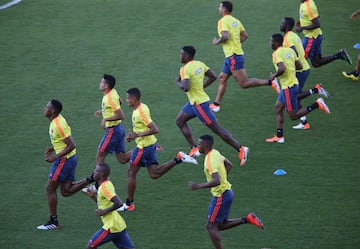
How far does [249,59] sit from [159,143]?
497 cm

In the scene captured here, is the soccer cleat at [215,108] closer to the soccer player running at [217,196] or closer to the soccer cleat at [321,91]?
the soccer cleat at [321,91]

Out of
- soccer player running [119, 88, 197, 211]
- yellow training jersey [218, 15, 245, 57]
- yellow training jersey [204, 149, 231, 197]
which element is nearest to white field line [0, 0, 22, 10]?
yellow training jersey [218, 15, 245, 57]

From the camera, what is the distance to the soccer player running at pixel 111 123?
Result: 15.2m

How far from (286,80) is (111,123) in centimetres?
386

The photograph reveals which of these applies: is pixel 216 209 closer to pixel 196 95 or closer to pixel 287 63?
pixel 196 95

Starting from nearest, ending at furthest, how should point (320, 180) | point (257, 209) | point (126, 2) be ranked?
1. point (257, 209)
2. point (320, 180)
3. point (126, 2)

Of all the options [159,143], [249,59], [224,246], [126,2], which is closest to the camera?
[224,246]

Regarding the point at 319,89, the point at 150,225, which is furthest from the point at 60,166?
the point at 319,89

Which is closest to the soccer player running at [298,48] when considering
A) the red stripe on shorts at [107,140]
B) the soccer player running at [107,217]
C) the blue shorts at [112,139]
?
the blue shorts at [112,139]

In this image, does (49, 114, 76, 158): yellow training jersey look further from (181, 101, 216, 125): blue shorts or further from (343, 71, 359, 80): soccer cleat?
(343, 71, 359, 80): soccer cleat

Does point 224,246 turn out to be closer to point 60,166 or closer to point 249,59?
point 60,166

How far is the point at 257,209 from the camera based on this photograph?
14812mm

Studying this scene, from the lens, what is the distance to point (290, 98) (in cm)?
1689

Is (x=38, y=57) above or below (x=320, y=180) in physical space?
above
